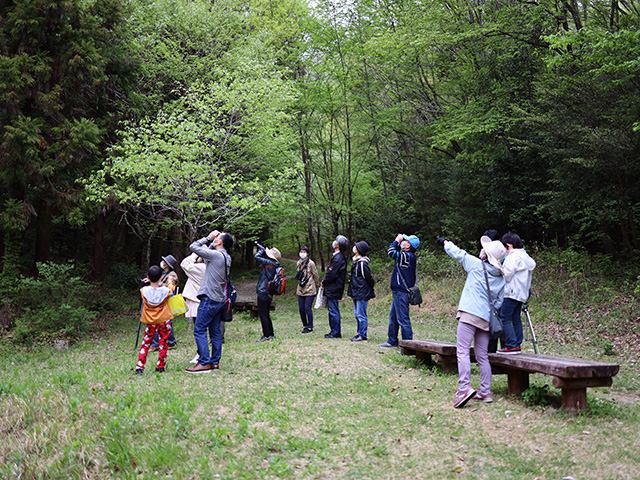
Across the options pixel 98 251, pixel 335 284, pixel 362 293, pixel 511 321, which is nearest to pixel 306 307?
pixel 335 284

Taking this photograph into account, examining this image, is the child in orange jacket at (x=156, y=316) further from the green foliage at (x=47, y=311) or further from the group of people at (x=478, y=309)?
the green foliage at (x=47, y=311)

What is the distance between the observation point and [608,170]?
36.8 ft

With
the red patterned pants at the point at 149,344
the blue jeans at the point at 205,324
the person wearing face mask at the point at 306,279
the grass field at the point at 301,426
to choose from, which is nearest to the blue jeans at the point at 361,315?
the person wearing face mask at the point at 306,279

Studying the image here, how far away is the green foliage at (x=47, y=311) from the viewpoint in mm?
12000

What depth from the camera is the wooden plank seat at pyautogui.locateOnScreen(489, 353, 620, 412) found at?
4.36 m

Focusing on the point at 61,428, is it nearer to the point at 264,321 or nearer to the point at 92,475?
the point at 92,475

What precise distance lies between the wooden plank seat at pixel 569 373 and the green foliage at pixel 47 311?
37.2ft

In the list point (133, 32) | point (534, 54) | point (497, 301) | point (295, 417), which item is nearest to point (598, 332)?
point (497, 301)

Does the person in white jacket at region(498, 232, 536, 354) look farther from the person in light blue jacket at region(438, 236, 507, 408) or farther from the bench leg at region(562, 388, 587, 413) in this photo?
the bench leg at region(562, 388, 587, 413)

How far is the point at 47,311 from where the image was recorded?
40.7 ft

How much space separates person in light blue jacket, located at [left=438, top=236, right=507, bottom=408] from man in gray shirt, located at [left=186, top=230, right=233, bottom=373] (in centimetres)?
339

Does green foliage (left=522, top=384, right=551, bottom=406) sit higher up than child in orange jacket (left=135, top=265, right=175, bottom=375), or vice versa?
child in orange jacket (left=135, top=265, right=175, bottom=375)

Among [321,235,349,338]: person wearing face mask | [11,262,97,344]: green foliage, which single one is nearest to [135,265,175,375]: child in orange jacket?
[321,235,349,338]: person wearing face mask

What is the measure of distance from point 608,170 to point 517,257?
6.31 m
